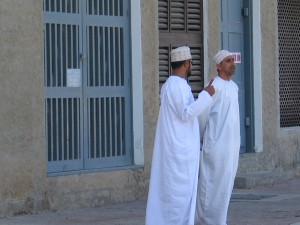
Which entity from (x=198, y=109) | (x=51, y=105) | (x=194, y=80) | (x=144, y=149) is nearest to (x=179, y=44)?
(x=194, y=80)

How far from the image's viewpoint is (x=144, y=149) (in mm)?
13766

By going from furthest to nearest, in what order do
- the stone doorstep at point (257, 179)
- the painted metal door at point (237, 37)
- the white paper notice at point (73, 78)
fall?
the painted metal door at point (237, 37) → the stone doorstep at point (257, 179) → the white paper notice at point (73, 78)

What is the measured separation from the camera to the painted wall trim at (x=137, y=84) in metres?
13.6

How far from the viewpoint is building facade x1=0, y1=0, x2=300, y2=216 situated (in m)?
11.9

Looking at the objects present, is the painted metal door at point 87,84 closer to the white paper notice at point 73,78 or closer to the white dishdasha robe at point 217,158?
the white paper notice at point 73,78

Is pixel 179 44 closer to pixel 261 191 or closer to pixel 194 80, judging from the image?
pixel 194 80

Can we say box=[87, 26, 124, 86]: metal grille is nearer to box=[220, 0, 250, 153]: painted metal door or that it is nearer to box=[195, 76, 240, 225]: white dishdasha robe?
box=[220, 0, 250, 153]: painted metal door

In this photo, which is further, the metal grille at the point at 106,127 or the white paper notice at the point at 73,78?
the metal grille at the point at 106,127

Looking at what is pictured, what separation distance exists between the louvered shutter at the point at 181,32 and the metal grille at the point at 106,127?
1159mm

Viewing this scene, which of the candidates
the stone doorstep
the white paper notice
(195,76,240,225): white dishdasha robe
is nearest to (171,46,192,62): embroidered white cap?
(195,76,240,225): white dishdasha robe

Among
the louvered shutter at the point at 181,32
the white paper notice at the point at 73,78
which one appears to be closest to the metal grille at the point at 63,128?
the white paper notice at the point at 73,78

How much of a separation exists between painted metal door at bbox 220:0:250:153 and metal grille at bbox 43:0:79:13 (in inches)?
136

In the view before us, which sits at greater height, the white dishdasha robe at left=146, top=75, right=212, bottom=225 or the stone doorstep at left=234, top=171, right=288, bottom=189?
the white dishdasha robe at left=146, top=75, right=212, bottom=225

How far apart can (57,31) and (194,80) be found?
2.96 meters
